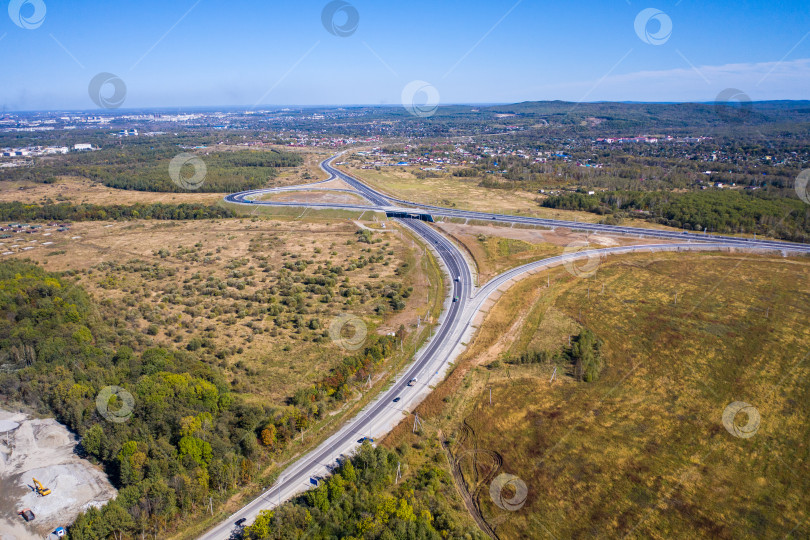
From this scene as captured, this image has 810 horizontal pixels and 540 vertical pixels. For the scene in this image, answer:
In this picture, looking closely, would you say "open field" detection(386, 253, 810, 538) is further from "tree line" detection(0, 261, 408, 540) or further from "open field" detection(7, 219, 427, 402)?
"open field" detection(7, 219, 427, 402)

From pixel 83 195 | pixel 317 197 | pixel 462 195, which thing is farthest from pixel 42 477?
pixel 83 195

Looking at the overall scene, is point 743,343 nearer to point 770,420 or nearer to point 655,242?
point 770,420

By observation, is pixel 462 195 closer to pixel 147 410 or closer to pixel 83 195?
pixel 147 410

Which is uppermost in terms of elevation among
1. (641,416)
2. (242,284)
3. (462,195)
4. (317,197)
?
(317,197)

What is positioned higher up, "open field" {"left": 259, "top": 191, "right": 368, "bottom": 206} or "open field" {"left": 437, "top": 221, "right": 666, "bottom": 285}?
"open field" {"left": 259, "top": 191, "right": 368, "bottom": 206}

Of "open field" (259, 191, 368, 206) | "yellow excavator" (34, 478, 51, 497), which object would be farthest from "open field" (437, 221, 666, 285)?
"yellow excavator" (34, 478, 51, 497)
